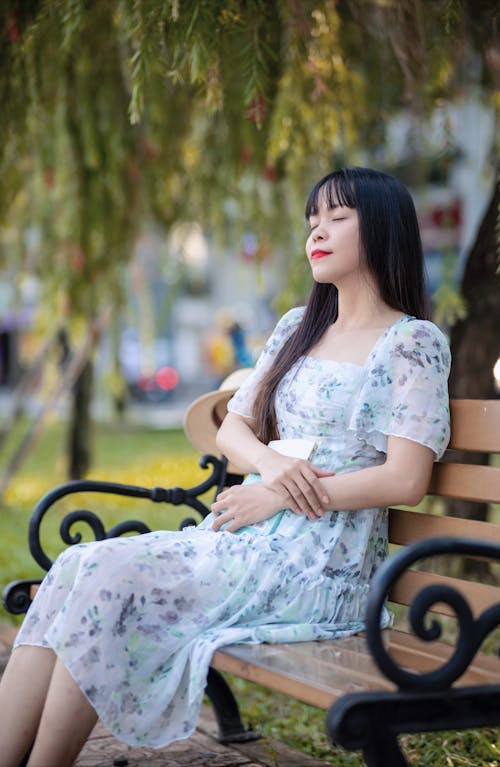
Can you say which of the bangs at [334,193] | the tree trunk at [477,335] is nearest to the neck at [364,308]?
the bangs at [334,193]

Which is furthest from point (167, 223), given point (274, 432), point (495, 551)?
point (495, 551)

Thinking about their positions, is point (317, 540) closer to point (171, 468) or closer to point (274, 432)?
point (274, 432)

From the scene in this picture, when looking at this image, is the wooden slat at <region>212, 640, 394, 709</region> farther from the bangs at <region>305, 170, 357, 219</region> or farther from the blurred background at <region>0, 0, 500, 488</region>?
the blurred background at <region>0, 0, 500, 488</region>

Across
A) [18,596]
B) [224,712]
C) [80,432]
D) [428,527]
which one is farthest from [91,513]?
[80,432]

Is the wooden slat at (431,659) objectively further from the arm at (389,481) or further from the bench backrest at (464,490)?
the arm at (389,481)

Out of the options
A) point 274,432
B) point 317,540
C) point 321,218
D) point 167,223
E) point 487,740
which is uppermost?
point 167,223

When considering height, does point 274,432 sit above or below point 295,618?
above

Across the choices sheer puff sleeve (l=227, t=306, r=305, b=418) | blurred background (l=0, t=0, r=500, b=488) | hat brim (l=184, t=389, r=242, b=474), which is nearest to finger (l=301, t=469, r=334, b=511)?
sheer puff sleeve (l=227, t=306, r=305, b=418)

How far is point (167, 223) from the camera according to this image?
20.9 feet

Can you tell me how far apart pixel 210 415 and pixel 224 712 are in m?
0.92

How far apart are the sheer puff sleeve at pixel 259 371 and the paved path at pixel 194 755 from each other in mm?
1032

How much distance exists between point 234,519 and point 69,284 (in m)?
3.74

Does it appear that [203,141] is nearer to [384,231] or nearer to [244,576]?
[384,231]

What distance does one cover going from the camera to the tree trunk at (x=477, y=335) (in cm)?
444
